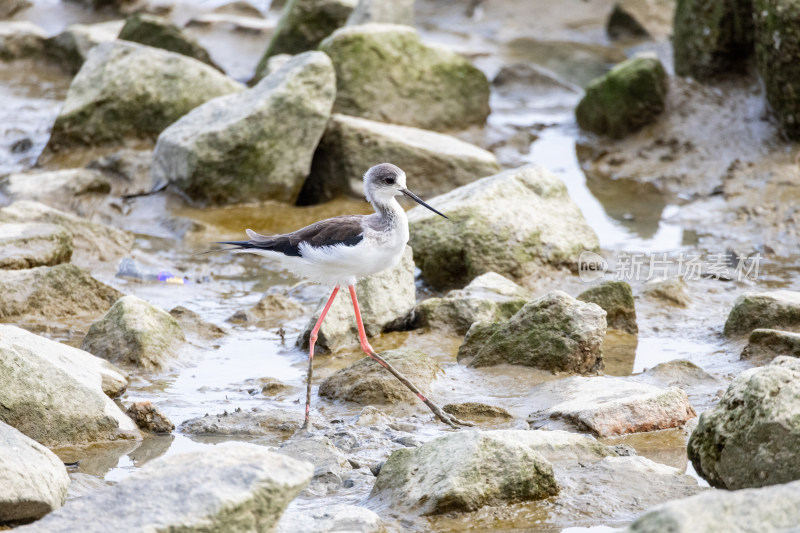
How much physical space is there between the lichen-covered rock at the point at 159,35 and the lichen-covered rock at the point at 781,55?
779 centimetres

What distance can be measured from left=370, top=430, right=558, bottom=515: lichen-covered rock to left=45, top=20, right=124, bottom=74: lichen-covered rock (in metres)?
12.0

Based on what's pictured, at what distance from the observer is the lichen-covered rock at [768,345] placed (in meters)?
5.80

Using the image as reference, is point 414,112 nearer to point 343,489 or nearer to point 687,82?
point 687,82

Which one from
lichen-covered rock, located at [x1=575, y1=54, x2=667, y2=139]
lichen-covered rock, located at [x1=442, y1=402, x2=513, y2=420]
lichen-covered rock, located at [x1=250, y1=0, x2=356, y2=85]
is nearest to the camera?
lichen-covered rock, located at [x1=442, y1=402, x2=513, y2=420]

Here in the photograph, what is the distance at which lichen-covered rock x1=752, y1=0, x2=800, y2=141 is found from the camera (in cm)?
972

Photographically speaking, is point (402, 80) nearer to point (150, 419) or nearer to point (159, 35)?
point (159, 35)

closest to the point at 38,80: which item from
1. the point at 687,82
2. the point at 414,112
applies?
the point at 414,112

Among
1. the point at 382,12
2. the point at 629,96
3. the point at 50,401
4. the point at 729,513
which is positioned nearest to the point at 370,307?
the point at 50,401

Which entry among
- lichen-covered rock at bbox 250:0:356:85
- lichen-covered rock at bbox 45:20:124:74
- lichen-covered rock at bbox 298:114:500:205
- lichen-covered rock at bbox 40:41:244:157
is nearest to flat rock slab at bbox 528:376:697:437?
lichen-covered rock at bbox 298:114:500:205

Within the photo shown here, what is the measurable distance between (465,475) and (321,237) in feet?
5.90

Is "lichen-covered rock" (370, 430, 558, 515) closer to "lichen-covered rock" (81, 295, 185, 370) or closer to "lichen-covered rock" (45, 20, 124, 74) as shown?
"lichen-covered rock" (81, 295, 185, 370)

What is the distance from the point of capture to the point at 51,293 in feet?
22.6

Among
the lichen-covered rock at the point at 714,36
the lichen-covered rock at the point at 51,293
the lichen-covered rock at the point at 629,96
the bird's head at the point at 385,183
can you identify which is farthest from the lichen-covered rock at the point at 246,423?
the lichen-covered rock at the point at 714,36

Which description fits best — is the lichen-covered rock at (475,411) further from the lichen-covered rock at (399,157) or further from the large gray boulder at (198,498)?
the lichen-covered rock at (399,157)
